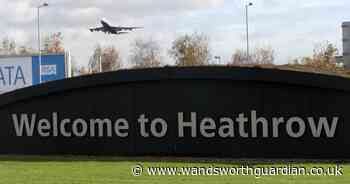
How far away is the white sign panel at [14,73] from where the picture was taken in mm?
55188

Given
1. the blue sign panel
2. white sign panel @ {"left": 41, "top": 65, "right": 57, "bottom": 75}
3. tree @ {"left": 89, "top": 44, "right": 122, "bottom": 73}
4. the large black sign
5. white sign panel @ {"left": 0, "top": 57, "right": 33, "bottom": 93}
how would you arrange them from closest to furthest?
the large black sign → white sign panel @ {"left": 0, "top": 57, "right": 33, "bottom": 93} → the blue sign panel → white sign panel @ {"left": 41, "top": 65, "right": 57, "bottom": 75} → tree @ {"left": 89, "top": 44, "right": 122, "bottom": 73}

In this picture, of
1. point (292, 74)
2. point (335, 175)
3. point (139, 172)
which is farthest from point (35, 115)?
point (335, 175)

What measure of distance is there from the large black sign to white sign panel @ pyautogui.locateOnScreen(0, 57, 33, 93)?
116 ft

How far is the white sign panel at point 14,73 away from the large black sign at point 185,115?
1390 inches

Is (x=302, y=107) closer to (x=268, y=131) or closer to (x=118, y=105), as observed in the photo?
(x=268, y=131)

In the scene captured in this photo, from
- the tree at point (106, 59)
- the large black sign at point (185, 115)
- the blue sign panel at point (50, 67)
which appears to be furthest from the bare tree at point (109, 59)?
the large black sign at point (185, 115)

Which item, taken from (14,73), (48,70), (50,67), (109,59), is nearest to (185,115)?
(14,73)

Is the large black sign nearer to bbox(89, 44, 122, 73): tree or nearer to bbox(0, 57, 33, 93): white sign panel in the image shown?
bbox(0, 57, 33, 93): white sign panel

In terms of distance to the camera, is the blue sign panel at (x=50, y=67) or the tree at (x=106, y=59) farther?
the tree at (x=106, y=59)

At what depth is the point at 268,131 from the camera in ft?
58.9

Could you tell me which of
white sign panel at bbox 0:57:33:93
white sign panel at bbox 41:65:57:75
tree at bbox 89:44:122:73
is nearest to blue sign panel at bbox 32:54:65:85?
white sign panel at bbox 41:65:57:75

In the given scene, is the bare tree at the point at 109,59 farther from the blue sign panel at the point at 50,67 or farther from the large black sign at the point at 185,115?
the large black sign at the point at 185,115

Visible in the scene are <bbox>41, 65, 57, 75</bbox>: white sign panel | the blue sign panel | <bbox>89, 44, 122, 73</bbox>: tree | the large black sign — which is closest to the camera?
the large black sign

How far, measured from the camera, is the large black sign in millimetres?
17438
